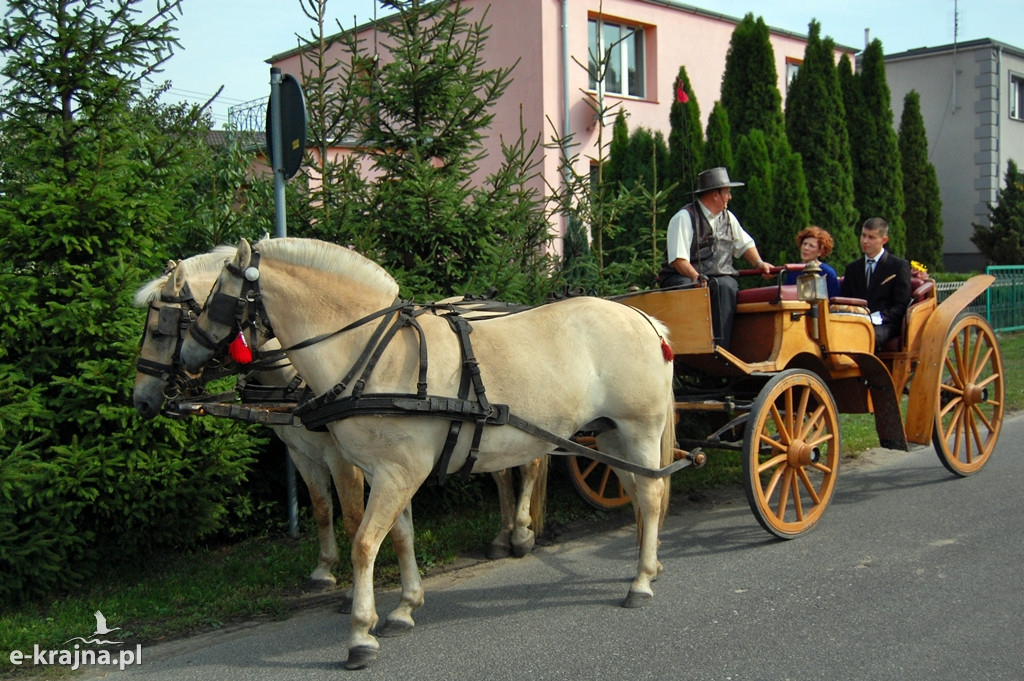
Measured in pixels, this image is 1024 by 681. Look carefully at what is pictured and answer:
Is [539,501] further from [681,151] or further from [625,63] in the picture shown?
[625,63]

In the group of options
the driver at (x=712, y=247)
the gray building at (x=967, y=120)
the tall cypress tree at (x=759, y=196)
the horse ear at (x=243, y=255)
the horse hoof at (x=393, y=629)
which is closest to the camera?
the horse ear at (x=243, y=255)

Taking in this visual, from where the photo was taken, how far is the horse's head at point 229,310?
159 inches

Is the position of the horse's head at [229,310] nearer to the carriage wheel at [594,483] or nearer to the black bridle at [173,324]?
the black bridle at [173,324]

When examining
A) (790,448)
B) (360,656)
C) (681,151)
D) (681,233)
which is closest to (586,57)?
(681,151)

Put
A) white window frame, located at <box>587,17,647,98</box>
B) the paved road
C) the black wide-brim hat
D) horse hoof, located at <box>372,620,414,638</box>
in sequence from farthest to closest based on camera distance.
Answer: white window frame, located at <box>587,17,647,98</box> → the black wide-brim hat → horse hoof, located at <box>372,620,414,638</box> → the paved road

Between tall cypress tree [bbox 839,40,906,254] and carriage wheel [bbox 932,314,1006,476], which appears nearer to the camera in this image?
carriage wheel [bbox 932,314,1006,476]

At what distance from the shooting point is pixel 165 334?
4.11 metres

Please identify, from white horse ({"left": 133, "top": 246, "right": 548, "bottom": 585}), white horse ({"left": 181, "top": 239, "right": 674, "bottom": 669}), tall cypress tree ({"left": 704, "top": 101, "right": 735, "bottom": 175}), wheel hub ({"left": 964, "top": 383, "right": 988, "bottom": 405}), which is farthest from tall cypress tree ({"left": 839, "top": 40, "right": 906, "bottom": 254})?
white horse ({"left": 181, "top": 239, "right": 674, "bottom": 669})

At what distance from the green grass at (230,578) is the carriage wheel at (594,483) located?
0.12m

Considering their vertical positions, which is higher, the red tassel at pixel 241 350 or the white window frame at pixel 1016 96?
the white window frame at pixel 1016 96

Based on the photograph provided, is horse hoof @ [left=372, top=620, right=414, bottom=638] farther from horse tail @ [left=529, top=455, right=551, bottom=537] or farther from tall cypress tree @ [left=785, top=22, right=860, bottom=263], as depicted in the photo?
tall cypress tree @ [left=785, top=22, right=860, bottom=263]

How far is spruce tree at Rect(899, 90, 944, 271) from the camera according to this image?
21.0 m

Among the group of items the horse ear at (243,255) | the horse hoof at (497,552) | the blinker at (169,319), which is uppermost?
the horse ear at (243,255)

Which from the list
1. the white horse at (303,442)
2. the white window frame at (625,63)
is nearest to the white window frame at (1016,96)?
the white window frame at (625,63)
